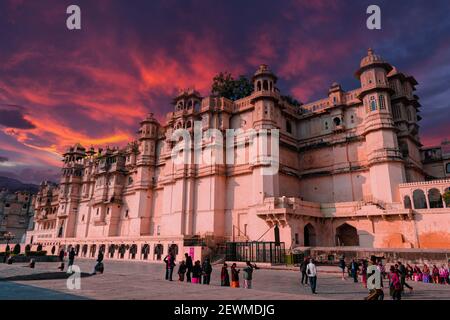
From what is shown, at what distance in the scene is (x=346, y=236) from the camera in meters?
37.3

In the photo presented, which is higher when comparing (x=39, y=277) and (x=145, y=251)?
(x=145, y=251)

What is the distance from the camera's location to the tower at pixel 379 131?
A: 3324 cm

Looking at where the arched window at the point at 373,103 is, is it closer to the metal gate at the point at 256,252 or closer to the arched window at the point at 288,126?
the arched window at the point at 288,126

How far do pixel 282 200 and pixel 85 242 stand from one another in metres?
39.0

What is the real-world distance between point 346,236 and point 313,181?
26.6 ft

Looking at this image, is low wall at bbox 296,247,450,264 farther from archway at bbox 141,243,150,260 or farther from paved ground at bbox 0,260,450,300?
archway at bbox 141,243,150,260

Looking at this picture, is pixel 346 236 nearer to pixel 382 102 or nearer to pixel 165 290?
pixel 382 102

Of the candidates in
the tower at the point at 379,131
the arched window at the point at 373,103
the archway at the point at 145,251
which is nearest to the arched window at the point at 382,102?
the tower at the point at 379,131

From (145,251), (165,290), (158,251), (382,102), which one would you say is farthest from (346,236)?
(165,290)

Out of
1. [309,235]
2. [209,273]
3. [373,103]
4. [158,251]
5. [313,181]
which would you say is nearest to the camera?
[209,273]

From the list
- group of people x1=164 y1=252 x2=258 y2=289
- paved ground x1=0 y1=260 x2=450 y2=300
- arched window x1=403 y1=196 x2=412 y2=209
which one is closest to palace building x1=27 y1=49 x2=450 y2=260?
arched window x1=403 y1=196 x2=412 y2=209

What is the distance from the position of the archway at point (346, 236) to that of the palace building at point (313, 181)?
114 millimetres

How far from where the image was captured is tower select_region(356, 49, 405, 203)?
33237 millimetres
